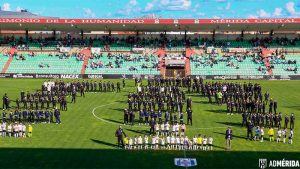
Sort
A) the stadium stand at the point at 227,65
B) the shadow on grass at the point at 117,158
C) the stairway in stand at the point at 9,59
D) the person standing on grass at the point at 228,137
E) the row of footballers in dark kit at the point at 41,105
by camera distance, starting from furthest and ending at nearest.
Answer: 1. the stairway in stand at the point at 9,59
2. the stadium stand at the point at 227,65
3. the row of footballers in dark kit at the point at 41,105
4. the person standing on grass at the point at 228,137
5. the shadow on grass at the point at 117,158

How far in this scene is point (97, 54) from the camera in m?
67.5

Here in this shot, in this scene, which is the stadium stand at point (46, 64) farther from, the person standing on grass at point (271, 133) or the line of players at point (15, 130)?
the person standing on grass at point (271, 133)

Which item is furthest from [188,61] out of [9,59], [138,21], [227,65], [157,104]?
[157,104]

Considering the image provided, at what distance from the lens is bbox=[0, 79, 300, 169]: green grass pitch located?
20.8 m

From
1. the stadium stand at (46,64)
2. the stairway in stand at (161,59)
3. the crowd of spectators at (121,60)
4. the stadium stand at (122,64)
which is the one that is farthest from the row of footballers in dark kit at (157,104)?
the stadium stand at (46,64)

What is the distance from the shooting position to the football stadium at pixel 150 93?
893 inches

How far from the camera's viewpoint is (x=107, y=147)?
23.7 m

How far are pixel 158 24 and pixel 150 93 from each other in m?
28.7

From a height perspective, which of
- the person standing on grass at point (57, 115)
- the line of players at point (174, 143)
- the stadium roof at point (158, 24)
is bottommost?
the line of players at point (174, 143)

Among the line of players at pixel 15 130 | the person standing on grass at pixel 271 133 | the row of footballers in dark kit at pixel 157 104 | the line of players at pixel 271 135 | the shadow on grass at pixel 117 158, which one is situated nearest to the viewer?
the shadow on grass at pixel 117 158

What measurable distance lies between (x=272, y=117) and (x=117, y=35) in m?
49.1

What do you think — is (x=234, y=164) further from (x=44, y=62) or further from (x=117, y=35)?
(x=117, y=35)

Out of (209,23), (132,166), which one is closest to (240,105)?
(132,166)

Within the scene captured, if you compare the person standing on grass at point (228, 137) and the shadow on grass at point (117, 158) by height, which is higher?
the person standing on grass at point (228, 137)
